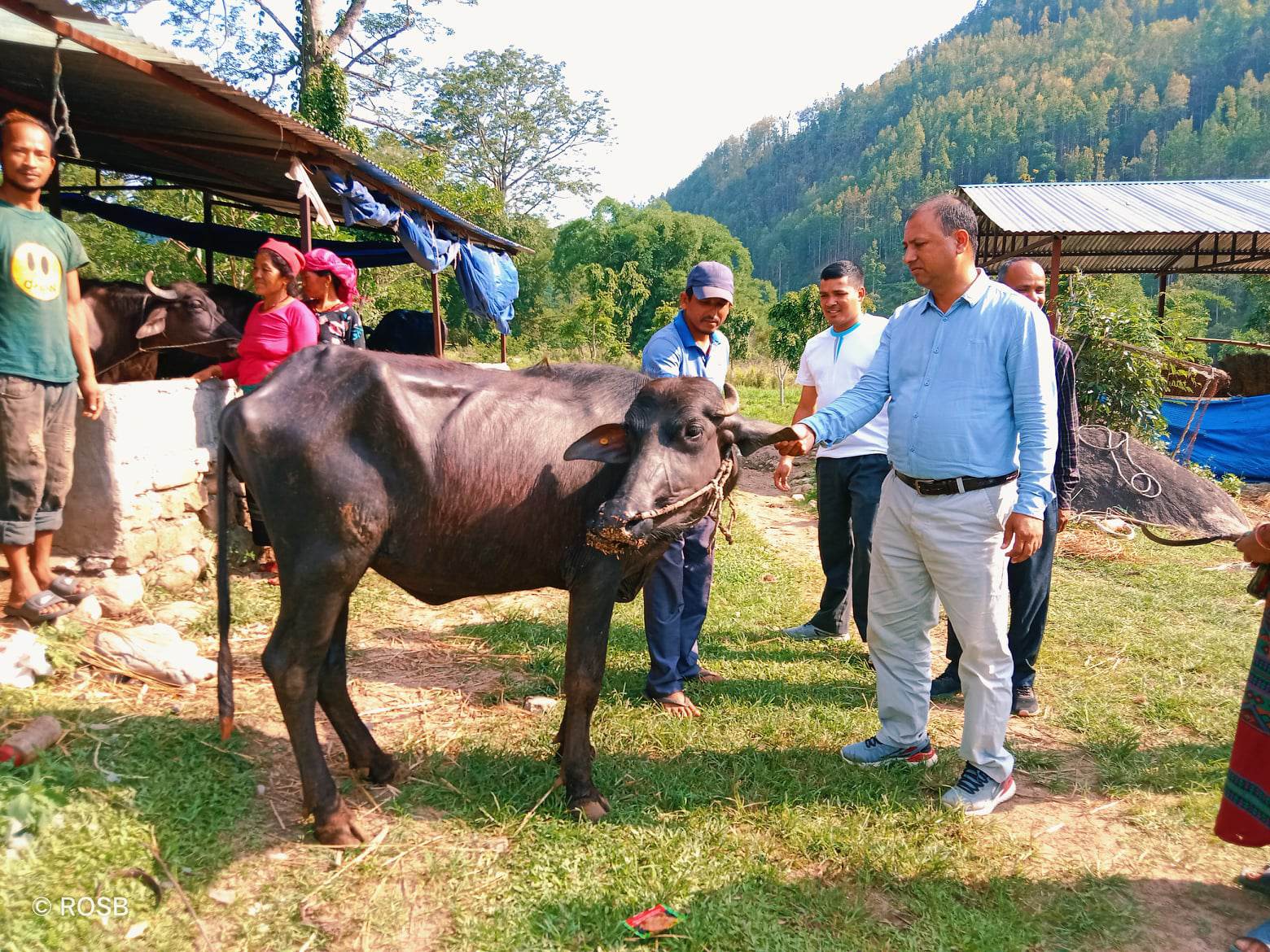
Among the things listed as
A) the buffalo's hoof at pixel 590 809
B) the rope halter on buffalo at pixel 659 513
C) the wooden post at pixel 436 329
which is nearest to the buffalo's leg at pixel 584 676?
the buffalo's hoof at pixel 590 809

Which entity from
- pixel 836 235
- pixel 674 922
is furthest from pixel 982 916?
pixel 836 235

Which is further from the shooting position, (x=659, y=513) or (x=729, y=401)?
(x=729, y=401)

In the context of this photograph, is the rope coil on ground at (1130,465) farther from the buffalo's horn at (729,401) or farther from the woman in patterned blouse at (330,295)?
the woman in patterned blouse at (330,295)

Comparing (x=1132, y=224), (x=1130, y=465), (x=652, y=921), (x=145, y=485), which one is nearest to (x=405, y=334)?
(x=145, y=485)

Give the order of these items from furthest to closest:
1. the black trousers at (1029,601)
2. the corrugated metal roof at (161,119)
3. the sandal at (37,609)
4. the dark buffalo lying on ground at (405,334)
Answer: the dark buffalo lying on ground at (405,334)
the corrugated metal roof at (161,119)
the black trousers at (1029,601)
the sandal at (37,609)

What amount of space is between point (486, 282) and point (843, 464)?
288 inches

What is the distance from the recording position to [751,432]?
10.6 ft

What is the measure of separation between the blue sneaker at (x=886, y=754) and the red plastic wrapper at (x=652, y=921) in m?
1.34

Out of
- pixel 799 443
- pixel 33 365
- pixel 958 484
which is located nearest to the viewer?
pixel 958 484

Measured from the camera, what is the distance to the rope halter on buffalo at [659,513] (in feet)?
8.91

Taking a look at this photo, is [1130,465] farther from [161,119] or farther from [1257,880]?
[161,119]

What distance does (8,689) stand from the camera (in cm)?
339

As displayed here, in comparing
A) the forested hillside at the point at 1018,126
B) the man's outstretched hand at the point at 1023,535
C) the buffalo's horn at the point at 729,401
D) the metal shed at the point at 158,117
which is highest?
the forested hillside at the point at 1018,126

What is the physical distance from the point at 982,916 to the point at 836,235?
73.6 meters
